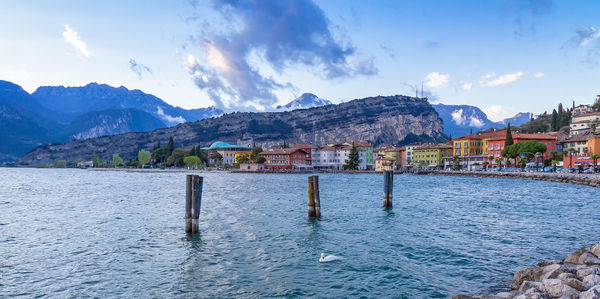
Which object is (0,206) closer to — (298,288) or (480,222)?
(298,288)

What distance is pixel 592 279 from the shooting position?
34.3ft

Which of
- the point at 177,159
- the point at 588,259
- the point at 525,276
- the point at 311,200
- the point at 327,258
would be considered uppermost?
the point at 177,159

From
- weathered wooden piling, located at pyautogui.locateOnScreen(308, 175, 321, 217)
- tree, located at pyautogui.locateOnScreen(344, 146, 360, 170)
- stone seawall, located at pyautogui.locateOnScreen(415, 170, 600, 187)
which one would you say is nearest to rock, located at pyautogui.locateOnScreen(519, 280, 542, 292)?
weathered wooden piling, located at pyautogui.locateOnScreen(308, 175, 321, 217)

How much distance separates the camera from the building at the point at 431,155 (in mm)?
156288

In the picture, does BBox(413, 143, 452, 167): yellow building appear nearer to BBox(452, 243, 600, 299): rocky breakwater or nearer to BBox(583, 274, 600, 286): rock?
BBox(452, 243, 600, 299): rocky breakwater

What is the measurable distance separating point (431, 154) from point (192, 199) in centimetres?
15401

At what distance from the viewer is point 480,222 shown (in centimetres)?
2623

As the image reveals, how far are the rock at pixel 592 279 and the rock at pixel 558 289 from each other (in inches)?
39.7

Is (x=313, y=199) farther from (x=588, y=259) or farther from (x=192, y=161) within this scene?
(x=192, y=161)

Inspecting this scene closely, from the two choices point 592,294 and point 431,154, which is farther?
point 431,154

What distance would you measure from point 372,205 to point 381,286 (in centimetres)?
2367

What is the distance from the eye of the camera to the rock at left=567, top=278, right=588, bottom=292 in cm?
1006

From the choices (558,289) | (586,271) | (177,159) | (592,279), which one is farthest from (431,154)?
(558,289)

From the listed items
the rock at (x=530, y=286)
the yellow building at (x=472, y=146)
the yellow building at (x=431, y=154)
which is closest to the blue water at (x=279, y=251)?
the rock at (x=530, y=286)
